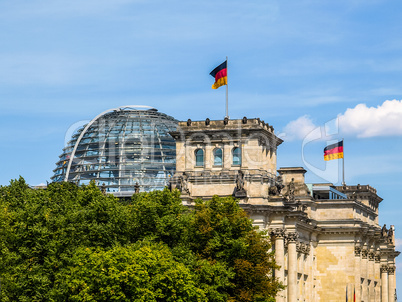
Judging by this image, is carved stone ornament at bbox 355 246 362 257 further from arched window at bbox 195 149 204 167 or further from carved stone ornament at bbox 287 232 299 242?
arched window at bbox 195 149 204 167

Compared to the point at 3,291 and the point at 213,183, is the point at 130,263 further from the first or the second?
the point at 213,183

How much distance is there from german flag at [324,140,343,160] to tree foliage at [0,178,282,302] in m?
53.2

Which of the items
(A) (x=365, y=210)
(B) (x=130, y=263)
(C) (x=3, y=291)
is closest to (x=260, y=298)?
(B) (x=130, y=263)

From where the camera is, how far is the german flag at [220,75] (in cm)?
15438

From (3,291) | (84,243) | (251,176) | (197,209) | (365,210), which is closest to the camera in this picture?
(3,291)

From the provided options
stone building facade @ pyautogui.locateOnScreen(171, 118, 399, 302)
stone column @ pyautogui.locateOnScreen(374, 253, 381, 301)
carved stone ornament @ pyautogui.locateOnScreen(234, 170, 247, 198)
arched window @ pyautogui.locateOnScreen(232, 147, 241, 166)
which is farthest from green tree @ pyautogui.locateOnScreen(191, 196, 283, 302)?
stone column @ pyautogui.locateOnScreen(374, 253, 381, 301)

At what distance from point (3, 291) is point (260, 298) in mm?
30296

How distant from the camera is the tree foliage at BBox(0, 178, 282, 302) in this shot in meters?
112

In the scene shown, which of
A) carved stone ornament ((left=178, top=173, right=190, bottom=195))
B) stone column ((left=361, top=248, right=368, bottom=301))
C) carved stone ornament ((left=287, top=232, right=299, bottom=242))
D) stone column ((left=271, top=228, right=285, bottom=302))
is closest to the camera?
carved stone ornament ((left=178, top=173, right=190, bottom=195))

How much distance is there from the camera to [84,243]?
119 metres

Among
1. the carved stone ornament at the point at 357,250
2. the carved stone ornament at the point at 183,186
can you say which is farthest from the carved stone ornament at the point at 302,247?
the carved stone ornament at the point at 183,186

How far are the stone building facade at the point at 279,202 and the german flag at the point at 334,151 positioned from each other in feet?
41.1

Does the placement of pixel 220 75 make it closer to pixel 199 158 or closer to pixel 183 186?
pixel 199 158

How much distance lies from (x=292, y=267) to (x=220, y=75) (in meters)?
27.7
